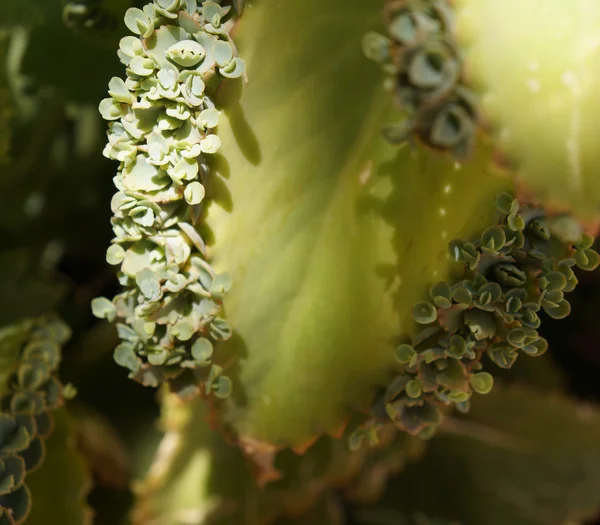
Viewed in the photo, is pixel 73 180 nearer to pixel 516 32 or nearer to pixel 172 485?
pixel 172 485

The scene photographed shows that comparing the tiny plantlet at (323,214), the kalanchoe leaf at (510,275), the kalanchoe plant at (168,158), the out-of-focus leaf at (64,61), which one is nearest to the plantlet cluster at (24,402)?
the tiny plantlet at (323,214)

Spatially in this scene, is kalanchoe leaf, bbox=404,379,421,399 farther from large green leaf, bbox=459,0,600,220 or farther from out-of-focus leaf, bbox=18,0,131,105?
out-of-focus leaf, bbox=18,0,131,105

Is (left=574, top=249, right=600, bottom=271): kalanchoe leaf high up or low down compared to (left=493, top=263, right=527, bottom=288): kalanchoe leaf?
up

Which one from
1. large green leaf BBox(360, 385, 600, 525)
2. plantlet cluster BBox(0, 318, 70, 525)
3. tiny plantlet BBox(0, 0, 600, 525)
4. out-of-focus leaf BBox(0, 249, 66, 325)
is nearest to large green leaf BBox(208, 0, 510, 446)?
tiny plantlet BBox(0, 0, 600, 525)

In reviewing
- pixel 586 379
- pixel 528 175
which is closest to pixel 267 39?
pixel 528 175

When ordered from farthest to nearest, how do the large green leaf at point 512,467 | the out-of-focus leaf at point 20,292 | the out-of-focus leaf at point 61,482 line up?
the large green leaf at point 512,467
the out-of-focus leaf at point 20,292
the out-of-focus leaf at point 61,482

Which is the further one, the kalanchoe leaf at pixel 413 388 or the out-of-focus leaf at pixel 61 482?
the out-of-focus leaf at pixel 61 482

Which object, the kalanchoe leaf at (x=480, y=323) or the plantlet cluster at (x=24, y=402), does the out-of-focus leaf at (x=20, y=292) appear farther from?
the kalanchoe leaf at (x=480, y=323)

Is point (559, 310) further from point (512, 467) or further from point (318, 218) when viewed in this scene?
point (512, 467)

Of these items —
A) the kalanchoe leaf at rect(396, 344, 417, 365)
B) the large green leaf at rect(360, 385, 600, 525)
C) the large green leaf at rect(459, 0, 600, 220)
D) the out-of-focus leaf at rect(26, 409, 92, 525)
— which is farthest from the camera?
the large green leaf at rect(360, 385, 600, 525)
